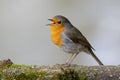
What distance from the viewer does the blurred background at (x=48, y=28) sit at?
9.58m

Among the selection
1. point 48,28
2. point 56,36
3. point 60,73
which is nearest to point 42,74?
point 60,73

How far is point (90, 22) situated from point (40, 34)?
926 millimetres

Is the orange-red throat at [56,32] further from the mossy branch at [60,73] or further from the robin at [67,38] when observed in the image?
the mossy branch at [60,73]

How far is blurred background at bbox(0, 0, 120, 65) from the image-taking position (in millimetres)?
9578

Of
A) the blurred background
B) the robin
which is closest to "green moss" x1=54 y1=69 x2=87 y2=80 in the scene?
the robin

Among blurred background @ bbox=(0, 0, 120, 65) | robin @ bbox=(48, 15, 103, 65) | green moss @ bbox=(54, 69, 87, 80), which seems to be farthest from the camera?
blurred background @ bbox=(0, 0, 120, 65)

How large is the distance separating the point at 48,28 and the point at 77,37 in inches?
165

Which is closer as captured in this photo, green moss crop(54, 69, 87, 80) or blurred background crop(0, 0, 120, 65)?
green moss crop(54, 69, 87, 80)

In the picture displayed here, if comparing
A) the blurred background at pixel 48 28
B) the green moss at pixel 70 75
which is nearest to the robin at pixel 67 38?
the green moss at pixel 70 75

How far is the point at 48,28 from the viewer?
10500 millimetres

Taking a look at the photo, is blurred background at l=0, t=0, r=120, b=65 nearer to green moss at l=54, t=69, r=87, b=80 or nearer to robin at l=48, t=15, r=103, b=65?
robin at l=48, t=15, r=103, b=65

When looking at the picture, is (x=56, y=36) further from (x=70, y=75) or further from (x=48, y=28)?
(x=48, y=28)

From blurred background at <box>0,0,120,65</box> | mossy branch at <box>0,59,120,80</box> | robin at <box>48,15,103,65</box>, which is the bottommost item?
blurred background at <box>0,0,120,65</box>

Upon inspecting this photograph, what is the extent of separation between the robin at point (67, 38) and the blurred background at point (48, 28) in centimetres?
268
